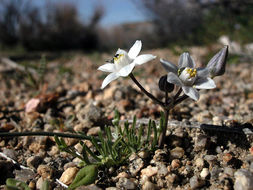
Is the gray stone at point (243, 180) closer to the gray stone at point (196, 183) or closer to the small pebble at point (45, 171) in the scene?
the gray stone at point (196, 183)

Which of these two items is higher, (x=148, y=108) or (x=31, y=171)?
(x=148, y=108)

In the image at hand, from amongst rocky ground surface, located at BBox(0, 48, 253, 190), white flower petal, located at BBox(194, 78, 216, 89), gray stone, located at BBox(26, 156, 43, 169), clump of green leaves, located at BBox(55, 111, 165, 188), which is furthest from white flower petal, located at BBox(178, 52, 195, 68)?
gray stone, located at BBox(26, 156, 43, 169)

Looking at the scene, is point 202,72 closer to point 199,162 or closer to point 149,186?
point 199,162

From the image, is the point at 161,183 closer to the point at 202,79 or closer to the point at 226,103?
the point at 202,79

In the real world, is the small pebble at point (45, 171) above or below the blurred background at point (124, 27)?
below

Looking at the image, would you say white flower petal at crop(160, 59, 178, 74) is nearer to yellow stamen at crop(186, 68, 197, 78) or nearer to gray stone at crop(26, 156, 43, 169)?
yellow stamen at crop(186, 68, 197, 78)

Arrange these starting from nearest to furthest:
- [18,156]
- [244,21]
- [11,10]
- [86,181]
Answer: [86,181]
[18,156]
[244,21]
[11,10]

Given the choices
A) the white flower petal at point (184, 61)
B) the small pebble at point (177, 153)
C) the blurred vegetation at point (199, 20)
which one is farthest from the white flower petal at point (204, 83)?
the blurred vegetation at point (199, 20)

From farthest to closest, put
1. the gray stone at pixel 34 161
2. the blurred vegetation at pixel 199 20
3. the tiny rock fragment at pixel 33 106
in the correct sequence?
the blurred vegetation at pixel 199 20 < the tiny rock fragment at pixel 33 106 < the gray stone at pixel 34 161

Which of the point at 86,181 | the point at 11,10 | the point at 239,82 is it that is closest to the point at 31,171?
the point at 86,181
